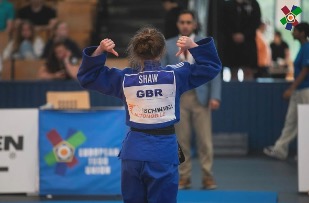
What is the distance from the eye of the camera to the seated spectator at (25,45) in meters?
15.0

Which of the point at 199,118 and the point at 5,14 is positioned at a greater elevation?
the point at 5,14

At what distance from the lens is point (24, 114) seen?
9789mm

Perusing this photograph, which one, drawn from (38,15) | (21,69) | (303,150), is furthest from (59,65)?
(303,150)

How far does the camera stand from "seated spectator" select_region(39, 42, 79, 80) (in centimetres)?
1334

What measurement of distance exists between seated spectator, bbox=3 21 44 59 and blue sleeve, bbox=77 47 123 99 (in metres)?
8.61

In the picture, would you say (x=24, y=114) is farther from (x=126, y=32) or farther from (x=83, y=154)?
(x=126, y=32)

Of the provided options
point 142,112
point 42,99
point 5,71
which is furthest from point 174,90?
point 5,71

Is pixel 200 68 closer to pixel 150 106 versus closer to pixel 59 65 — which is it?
pixel 150 106

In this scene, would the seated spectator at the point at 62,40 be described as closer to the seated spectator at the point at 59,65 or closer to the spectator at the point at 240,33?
the seated spectator at the point at 59,65

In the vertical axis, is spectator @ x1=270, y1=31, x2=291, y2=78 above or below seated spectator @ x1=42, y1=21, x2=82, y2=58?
below

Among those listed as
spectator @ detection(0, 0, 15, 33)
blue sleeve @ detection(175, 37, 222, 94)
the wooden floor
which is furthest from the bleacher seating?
blue sleeve @ detection(175, 37, 222, 94)

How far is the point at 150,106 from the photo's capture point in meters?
6.23

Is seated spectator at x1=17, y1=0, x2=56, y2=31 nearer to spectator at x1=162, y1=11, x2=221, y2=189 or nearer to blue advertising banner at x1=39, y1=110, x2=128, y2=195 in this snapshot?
spectator at x1=162, y1=11, x2=221, y2=189

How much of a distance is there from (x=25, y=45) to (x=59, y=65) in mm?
1741
